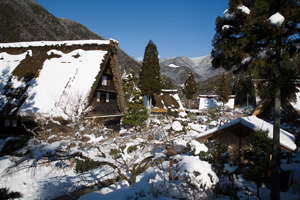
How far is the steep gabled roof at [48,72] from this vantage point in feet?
37.9

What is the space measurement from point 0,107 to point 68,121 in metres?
5.10

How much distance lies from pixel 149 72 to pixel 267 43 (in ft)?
62.5

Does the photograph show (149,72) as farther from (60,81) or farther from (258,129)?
(258,129)

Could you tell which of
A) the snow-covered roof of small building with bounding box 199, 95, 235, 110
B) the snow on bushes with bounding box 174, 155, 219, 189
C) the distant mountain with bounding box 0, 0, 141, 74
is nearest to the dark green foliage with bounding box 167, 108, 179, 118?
the snow-covered roof of small building with bounding box 199, 95, 235, 110

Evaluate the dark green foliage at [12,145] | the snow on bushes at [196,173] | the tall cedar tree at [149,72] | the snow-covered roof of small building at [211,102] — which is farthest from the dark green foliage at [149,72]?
the dark green foliage at [12,145]

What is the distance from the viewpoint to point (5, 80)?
43.8ft

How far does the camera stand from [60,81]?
505 inches

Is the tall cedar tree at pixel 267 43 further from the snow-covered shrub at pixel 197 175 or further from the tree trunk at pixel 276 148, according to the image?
the snow-covered shrub at pixel 197 175

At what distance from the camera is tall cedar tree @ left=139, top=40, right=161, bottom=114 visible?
25.1 m

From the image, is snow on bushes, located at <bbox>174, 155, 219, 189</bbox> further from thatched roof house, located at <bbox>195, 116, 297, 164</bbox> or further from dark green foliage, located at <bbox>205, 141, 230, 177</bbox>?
thatched roof house, located at <bbox>195, 116, 297, 164</bbox>

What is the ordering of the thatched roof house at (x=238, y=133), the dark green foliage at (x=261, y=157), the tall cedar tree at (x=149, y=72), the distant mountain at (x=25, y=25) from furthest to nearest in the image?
the distant mountain at (x=25, y=25), the tall cedar tree at (x=149, y=72), the thatched roof house at (x=238, y=133), the dark green foliage at (x=261, y=157)

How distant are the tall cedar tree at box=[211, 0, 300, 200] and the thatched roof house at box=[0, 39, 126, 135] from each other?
8.08 m

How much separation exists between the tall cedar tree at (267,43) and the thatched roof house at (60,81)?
8078 mm

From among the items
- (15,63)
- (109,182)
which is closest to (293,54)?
(109,182)
